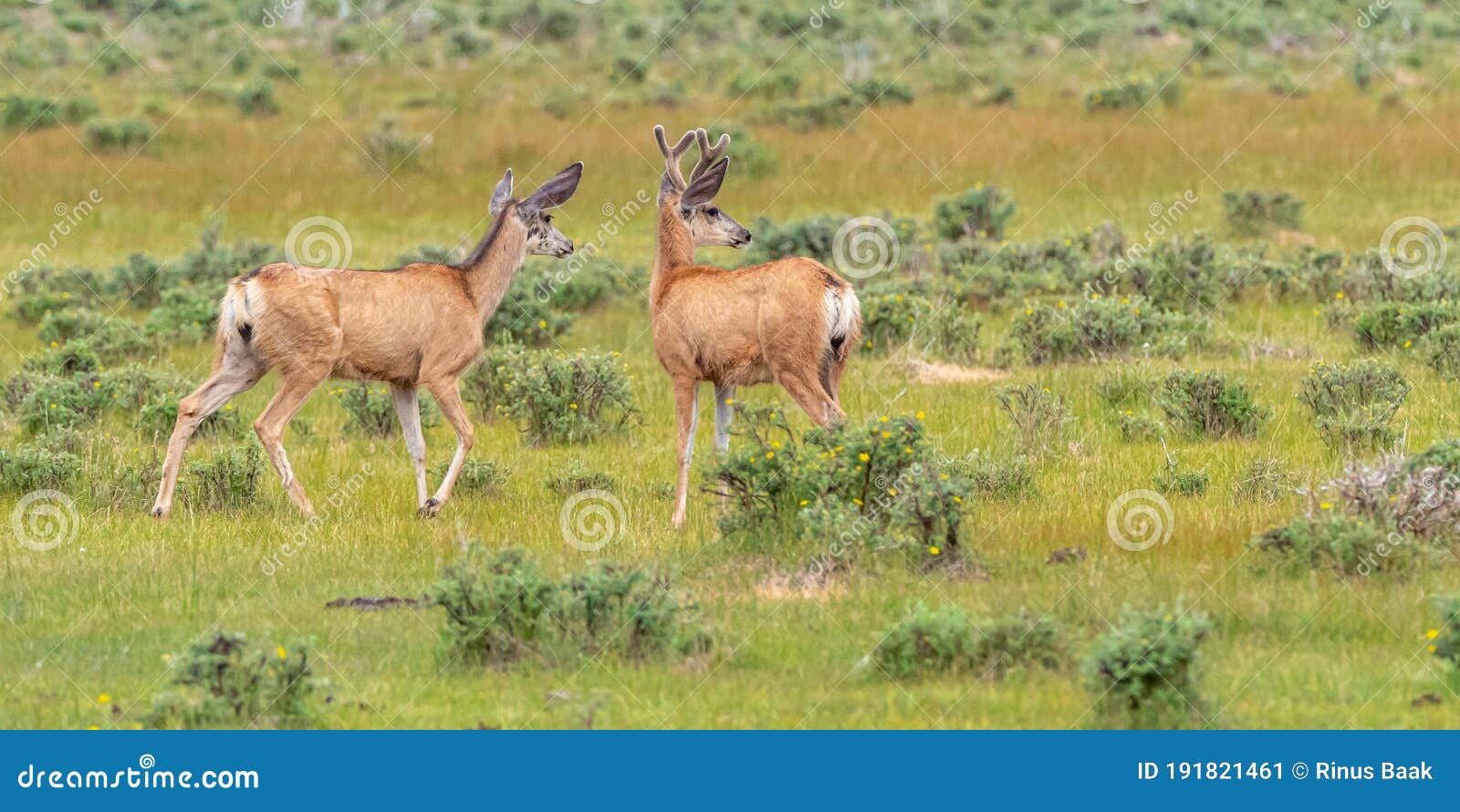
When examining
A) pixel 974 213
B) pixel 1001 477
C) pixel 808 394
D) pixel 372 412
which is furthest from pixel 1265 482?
pixel 974 213

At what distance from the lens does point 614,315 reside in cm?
2256

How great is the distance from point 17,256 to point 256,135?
7.19 m

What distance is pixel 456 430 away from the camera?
13117 millimetres

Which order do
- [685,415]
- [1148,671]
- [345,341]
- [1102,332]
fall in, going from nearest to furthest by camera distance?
[1148,671] → [685,415] → [345,341] → [1102,332]

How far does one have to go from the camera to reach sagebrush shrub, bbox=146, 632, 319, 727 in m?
8.06

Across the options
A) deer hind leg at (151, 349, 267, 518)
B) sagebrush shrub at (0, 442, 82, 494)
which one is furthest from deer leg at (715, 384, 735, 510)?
sagebrush shrub at (0, 442, 82, 494)

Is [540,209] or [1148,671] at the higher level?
[540,209]

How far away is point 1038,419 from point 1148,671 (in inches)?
259

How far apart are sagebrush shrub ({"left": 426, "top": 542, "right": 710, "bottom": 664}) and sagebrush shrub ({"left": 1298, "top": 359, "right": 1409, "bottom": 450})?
6.45 meters

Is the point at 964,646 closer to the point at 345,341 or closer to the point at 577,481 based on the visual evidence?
the point at 577,481

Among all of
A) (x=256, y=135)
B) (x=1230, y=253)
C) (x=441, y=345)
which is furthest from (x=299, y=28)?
(x=441, y=345)

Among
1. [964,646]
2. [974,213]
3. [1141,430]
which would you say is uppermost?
[974,213]

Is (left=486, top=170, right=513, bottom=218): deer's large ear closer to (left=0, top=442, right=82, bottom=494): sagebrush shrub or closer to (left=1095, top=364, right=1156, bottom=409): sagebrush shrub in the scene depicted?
(left=0, top=442, right=82, bottom=494): sagebrush shrub

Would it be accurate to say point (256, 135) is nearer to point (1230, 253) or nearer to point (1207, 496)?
point (1230, 253)
